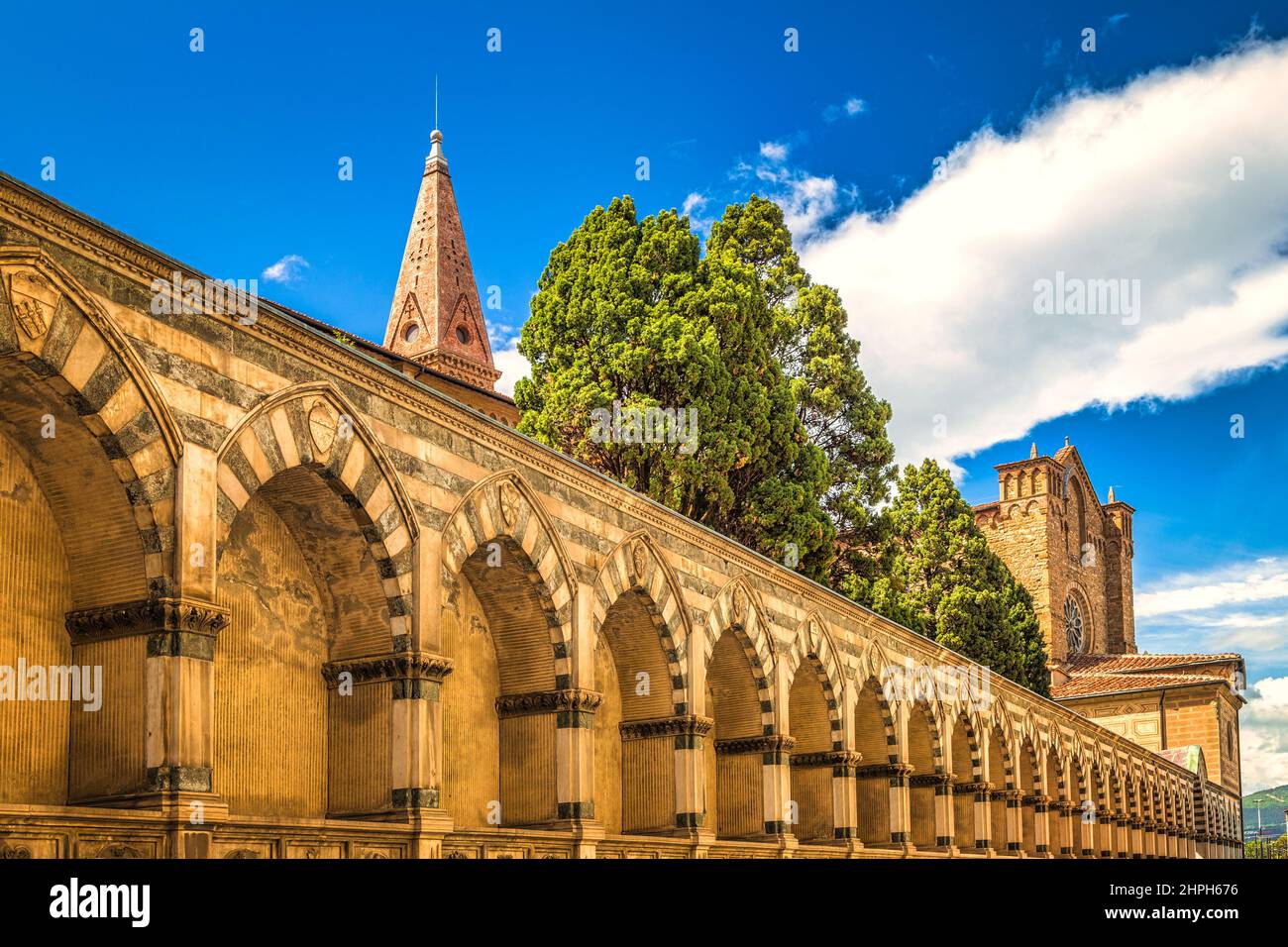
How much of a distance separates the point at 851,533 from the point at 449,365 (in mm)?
18549

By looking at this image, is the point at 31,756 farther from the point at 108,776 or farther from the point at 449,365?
the point at 449,365

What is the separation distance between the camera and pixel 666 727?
17703mm

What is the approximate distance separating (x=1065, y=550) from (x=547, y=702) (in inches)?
2104

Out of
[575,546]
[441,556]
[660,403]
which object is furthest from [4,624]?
[660,403]

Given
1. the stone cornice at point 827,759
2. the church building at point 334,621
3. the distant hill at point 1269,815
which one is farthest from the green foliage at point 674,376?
the distant hill at point 1269,815

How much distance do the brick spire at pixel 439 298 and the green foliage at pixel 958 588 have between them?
1449 cm

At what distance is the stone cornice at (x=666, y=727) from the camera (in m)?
17.6

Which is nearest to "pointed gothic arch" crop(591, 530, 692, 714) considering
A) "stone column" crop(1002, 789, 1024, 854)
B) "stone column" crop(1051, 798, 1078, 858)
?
"stone column" crop(1002, 789, 1024, 854)

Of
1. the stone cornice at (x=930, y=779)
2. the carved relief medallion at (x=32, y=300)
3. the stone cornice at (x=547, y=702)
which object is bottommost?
the stone cornice at (x=930, y=779)

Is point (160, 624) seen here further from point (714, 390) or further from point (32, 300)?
point (714, 390)

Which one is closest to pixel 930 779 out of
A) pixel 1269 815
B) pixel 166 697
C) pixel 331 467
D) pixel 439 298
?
pixel 331 467

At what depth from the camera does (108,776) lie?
9.98 m

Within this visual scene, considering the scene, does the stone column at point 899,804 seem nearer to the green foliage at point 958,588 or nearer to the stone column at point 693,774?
the stone column at point 693,774

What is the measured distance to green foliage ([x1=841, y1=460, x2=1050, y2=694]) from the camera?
4025 cm
